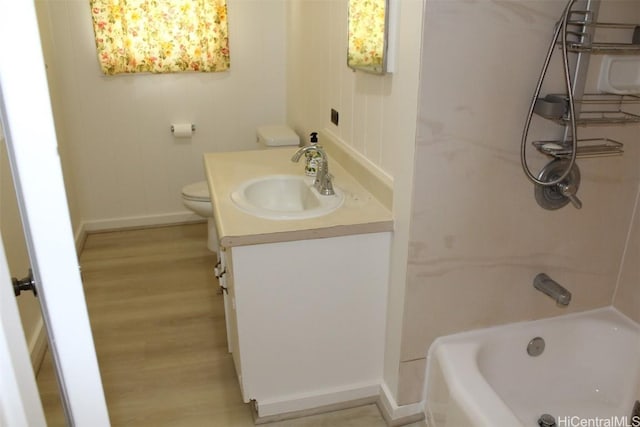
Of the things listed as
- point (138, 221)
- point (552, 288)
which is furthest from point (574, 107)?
point (138, 221)

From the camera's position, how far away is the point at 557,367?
194 cm

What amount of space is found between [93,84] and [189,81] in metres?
0.59

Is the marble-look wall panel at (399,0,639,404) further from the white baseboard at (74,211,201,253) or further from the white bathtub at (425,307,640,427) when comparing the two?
the white baseboard at (74,211,201,253)

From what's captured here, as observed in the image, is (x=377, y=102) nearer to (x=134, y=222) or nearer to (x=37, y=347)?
(x=37, y=347)

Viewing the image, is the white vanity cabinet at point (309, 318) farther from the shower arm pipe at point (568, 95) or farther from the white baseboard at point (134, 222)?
the white baseboard at point (134, 222)

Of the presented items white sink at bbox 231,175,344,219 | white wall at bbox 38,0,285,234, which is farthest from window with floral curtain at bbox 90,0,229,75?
white sink at bbox 231,175,344,219

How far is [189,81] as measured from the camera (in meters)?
3.44

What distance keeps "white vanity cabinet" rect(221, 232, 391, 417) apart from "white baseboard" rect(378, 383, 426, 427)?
0.27 ft

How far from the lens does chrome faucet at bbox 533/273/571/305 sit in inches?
68.3

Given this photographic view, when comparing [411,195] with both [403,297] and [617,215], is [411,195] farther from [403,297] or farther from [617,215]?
[617,215]

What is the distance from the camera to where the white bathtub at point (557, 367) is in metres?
1.82

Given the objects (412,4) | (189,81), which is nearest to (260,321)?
(412,4)

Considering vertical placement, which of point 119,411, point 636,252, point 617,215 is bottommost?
point 119,411

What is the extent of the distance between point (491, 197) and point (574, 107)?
362 millimetres
